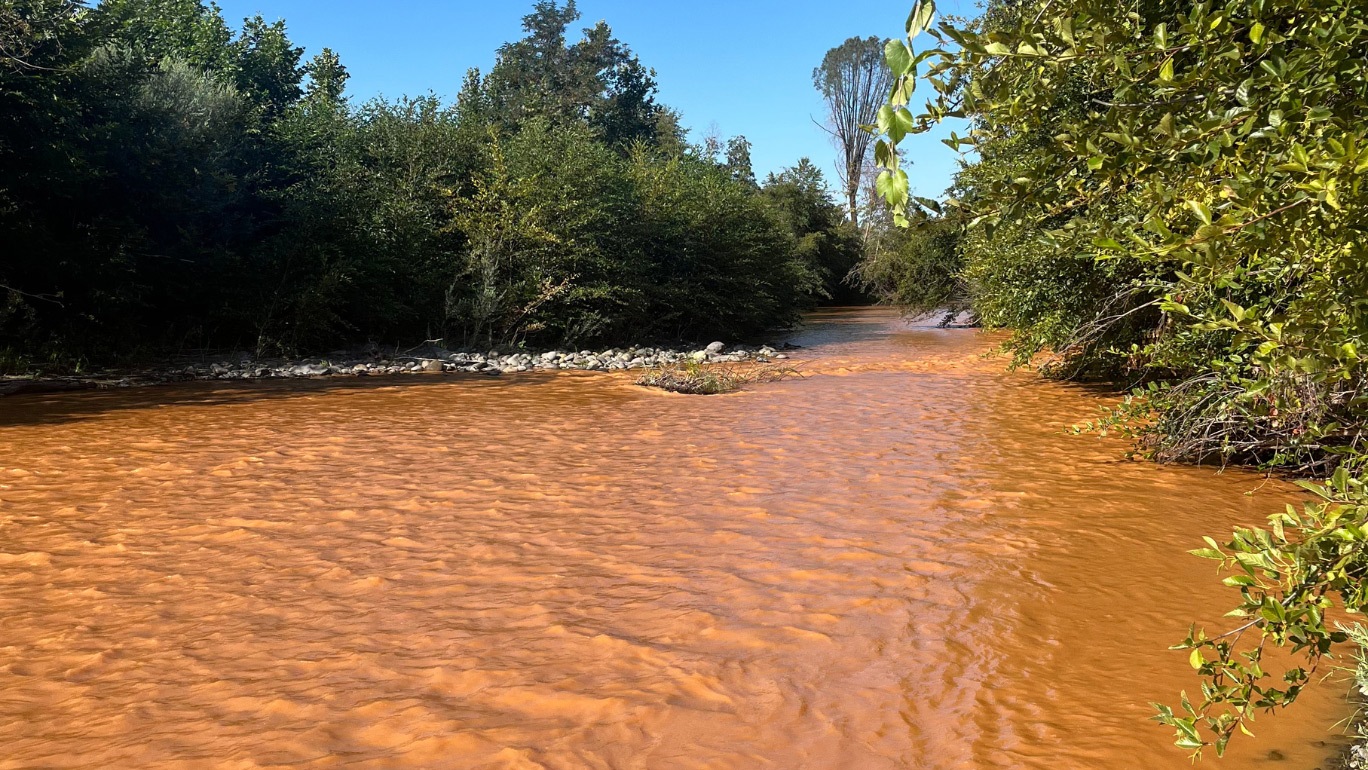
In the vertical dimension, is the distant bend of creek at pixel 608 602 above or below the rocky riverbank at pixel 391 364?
below

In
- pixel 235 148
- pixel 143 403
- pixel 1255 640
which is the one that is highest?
pixel 235 148

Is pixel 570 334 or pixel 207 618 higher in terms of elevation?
pixel 570 334

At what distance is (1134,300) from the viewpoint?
10.5 m

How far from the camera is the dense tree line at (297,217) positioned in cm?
1364

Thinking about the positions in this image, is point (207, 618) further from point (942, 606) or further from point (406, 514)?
point (942, 606)

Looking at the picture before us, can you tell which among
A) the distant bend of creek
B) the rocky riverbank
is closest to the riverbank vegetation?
the distant bend of creek

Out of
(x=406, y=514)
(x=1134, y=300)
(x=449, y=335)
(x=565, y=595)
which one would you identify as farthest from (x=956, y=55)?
(x=449, y=335)

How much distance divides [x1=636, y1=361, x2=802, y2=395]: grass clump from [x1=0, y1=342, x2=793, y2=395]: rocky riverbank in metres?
1.45

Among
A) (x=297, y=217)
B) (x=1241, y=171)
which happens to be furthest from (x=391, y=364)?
(x=1241, y=171)

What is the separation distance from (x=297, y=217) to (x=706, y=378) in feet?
30.2

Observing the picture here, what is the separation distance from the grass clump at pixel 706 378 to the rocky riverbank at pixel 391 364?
1.45 meters

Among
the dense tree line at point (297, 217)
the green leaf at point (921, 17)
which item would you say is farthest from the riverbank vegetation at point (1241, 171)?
the dense tree line at point (297, 217)

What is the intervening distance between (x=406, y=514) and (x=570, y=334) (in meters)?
14.1

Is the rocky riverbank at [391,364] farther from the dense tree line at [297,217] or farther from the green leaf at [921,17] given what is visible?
the green leaf at [921,17]
